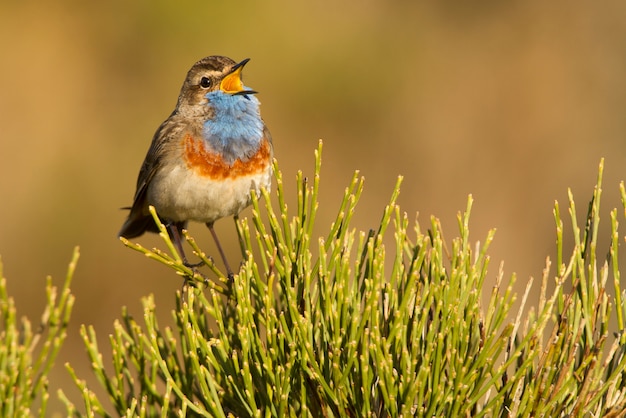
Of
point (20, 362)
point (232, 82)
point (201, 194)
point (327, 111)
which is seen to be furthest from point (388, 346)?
point (327, 111)

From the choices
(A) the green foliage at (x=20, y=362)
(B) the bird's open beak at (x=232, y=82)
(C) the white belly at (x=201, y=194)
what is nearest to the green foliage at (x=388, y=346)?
(A) the green foliage at (x=20, y=362)

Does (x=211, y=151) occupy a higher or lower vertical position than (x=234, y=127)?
lower

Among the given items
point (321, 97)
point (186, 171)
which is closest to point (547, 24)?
point (321, 97)

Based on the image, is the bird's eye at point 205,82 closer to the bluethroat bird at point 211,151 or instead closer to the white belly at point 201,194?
the bluethroat bird at point 211,151

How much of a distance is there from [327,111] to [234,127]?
3.25 meters

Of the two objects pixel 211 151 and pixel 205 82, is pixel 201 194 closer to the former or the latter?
pixel 211 151

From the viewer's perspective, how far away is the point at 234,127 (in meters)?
4.11

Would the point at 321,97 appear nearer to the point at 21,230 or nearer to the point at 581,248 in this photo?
the point at 21,230

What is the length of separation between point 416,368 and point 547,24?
6192mm

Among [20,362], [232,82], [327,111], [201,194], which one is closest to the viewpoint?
[20,362]

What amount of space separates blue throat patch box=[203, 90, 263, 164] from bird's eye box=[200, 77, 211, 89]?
69 millimetres

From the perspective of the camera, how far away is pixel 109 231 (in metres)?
6.93

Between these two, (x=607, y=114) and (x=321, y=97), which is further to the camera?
(x=607, y=114)

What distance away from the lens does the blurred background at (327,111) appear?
6.91 meters
